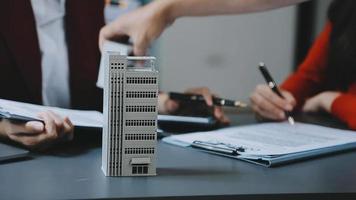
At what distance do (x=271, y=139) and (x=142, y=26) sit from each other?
0.37 m

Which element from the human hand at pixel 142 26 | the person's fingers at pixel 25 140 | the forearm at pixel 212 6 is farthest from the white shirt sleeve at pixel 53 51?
the person's fingers at pixel 25 140

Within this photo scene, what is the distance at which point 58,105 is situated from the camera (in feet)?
4.50

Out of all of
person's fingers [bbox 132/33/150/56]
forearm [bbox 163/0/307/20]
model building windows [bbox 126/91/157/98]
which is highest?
forearm [bbox 163/0/307/20]

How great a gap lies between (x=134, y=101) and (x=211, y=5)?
0.49m

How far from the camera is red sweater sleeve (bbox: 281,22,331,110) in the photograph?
1581 mm

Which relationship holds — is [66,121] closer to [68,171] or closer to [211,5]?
[68,171]

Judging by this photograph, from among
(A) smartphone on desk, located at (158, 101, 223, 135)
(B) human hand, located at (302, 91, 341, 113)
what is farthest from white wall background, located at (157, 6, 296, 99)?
(A) smartphone on desk, located at (158, 101, 223, 135)

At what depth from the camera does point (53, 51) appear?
54.0 inches

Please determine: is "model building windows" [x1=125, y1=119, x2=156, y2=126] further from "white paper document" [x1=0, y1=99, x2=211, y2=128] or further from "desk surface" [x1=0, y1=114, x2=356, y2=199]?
"white paper document" [x1=0, y1=99, x2=211, y2=128]

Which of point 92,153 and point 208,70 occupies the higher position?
point 208,70

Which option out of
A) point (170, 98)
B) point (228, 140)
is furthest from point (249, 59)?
point (228, 140)

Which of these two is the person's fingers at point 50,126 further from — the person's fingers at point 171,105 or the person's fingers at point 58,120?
the person's fingers at point 171,105

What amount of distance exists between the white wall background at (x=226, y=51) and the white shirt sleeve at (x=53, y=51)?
119 cm

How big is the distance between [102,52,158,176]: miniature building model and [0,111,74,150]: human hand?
0.49 ft
